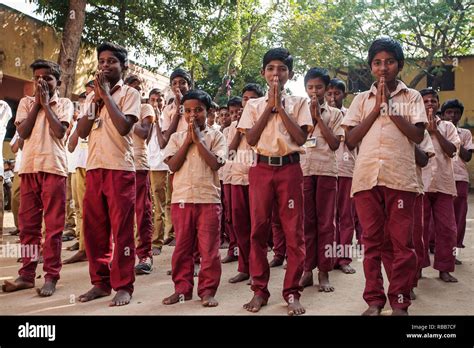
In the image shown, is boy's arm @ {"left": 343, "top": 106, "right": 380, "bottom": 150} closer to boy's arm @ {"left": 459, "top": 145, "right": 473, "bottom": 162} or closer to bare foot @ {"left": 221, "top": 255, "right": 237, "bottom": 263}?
boy's arm @ {"left": 459, "top": 145, "right": 473, "bottom": 162}

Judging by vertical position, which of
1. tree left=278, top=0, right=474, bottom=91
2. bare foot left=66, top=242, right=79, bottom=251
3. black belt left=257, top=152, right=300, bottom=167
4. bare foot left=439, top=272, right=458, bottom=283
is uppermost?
tree left=278, top=0, right=474, bottom=91

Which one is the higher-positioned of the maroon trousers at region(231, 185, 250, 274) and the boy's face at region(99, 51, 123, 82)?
the boy's face at region(99, 51, 123, 82)

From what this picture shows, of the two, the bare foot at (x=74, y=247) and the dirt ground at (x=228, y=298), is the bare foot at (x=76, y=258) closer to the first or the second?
the dirt ground at (x=228, y=298)

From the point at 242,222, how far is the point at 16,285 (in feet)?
7.75

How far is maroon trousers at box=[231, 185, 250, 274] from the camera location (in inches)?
212

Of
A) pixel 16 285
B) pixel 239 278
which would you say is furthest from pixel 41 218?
pixel 239 278

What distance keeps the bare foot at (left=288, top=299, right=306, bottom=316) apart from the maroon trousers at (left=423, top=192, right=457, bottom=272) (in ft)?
6.89

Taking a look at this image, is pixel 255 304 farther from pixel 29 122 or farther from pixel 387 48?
pixel 29 122

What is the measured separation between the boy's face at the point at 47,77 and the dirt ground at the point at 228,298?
77.6 inches

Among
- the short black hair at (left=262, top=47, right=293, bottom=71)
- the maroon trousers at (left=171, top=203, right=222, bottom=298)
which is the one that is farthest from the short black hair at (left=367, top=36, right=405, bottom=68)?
the maroon trousers at (left=171, top=203, right=222, bottom=298)

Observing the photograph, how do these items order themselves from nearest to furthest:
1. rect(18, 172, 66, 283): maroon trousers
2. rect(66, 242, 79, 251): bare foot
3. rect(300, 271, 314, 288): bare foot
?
1. rect(18, 172, 66, 283): maroon trousers
2. rect(300, 271, 314, 288): bare foot
3. rect(66, 242, 79, 251): bare foot

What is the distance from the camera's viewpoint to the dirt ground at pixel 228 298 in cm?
407

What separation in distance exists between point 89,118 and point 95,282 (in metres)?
1.46

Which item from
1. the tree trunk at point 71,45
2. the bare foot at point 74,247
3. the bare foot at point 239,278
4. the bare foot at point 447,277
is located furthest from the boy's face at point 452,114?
the tree trunk at point 71,45
